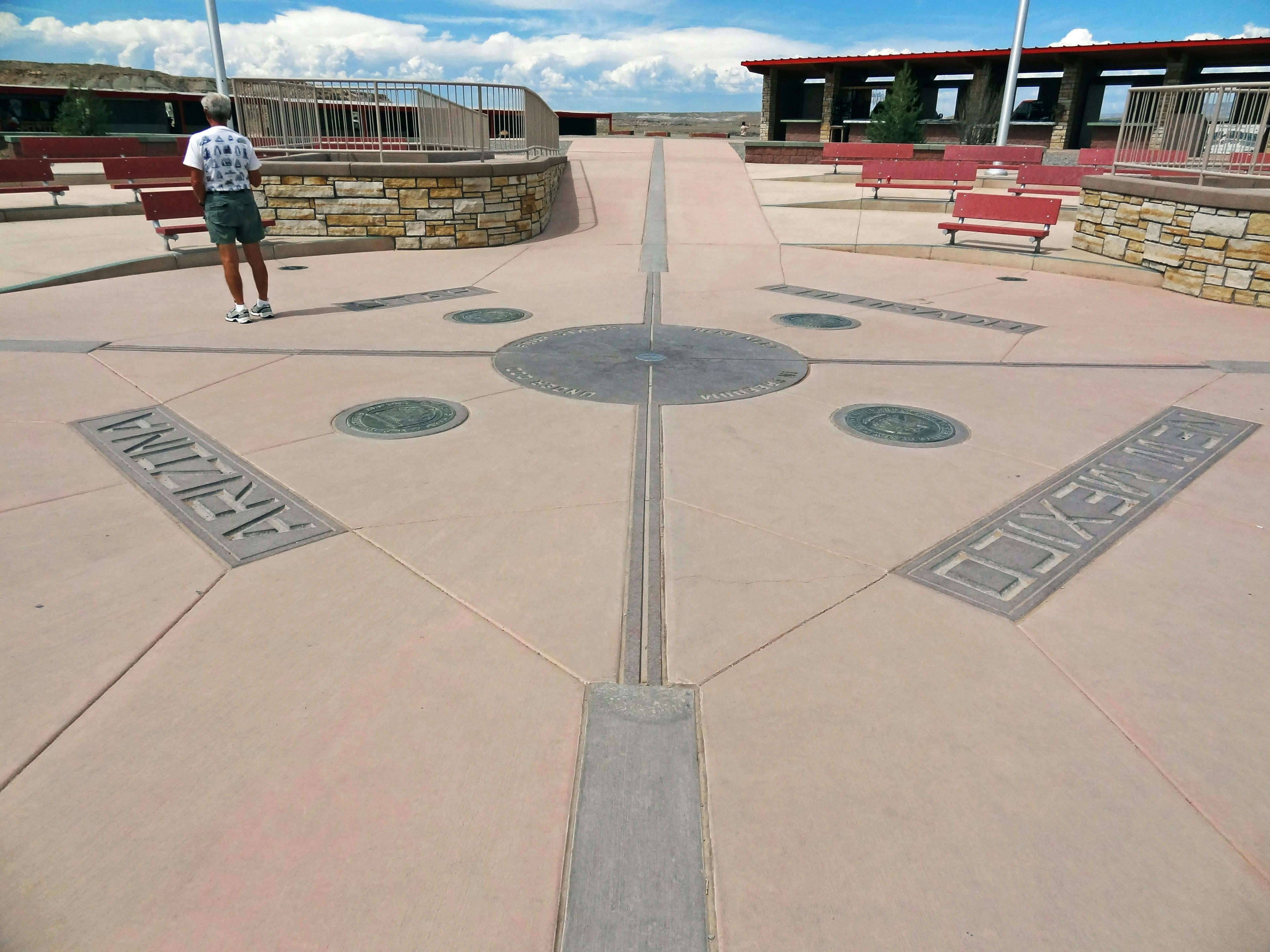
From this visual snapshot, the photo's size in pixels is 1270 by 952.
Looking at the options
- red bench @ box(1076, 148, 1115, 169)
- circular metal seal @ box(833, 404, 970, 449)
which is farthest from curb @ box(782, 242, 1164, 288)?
red bench @ box(1076, 148, 1115, 169)

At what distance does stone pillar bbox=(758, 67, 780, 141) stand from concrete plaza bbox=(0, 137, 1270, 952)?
3728cm

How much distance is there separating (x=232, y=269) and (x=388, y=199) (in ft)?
15.1

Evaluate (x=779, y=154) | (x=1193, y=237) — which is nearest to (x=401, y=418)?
(x=1193, y=237)

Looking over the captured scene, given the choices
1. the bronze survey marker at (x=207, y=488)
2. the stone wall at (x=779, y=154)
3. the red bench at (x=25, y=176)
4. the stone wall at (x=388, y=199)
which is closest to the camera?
the bronze survey marker at (x=207, y=488)

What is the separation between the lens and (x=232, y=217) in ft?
23.0

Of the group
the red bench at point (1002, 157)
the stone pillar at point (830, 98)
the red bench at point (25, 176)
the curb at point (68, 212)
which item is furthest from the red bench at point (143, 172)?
the stone pillar at point (830, 98)

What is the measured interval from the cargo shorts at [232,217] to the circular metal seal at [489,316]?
184 centimetres

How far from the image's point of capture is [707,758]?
2.29 meters

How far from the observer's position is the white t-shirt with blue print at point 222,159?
263 inches

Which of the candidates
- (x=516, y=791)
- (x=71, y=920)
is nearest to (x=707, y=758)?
(x=516, y=791)

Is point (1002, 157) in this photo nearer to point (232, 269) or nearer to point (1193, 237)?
point (1193, 237)

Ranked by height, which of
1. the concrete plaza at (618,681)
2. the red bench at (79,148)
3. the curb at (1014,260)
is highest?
the red bench at (79,148)

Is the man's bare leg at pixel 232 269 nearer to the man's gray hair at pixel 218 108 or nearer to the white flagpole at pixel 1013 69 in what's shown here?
the man's gray hair at pixel 218 108

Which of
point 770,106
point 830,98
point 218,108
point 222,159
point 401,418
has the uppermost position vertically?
point 830,98
